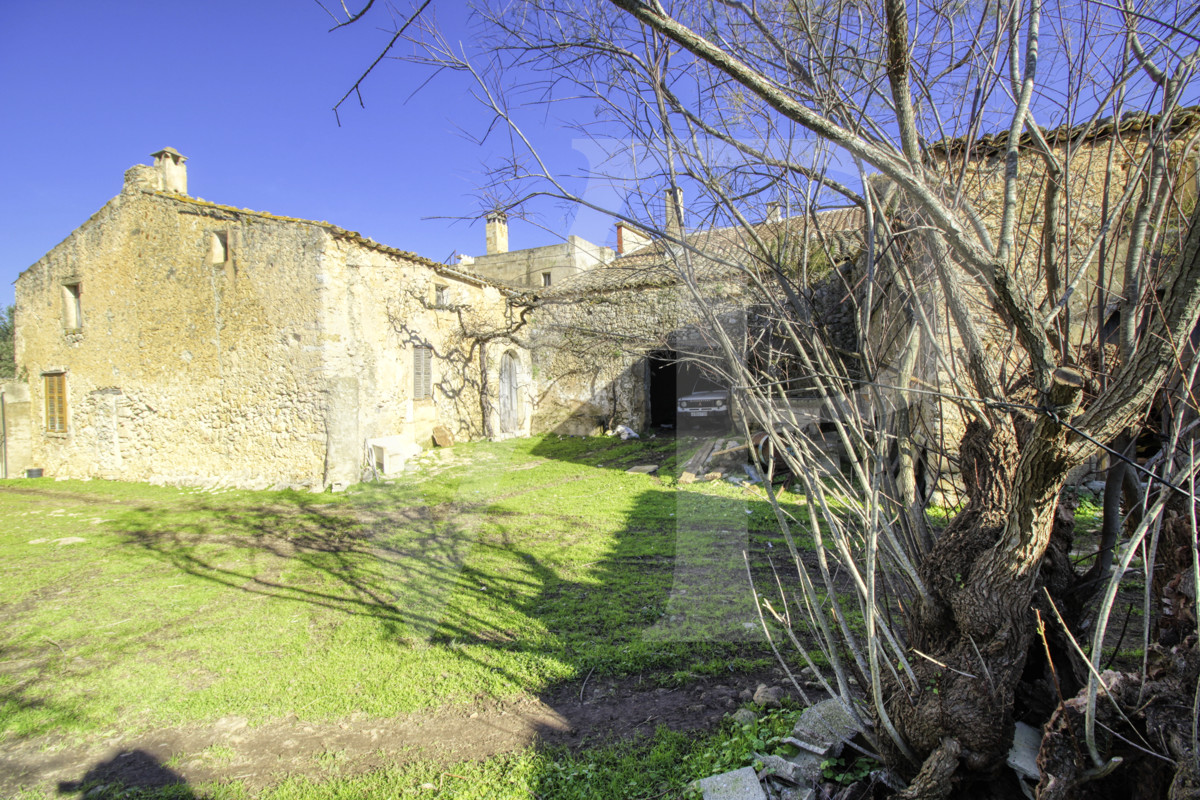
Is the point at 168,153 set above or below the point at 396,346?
above

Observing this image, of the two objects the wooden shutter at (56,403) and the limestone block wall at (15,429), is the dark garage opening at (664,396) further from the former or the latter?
the limestone block wall at (15,429)

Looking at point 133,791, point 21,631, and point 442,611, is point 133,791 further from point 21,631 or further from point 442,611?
point 21,631

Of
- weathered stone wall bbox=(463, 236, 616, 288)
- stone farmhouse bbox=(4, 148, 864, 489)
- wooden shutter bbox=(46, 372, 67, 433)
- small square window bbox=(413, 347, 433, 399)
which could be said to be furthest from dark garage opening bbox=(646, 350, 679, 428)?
wooden shutter bbox=(46, 372, 67, 433)

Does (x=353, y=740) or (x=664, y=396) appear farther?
(x=664, y=396)

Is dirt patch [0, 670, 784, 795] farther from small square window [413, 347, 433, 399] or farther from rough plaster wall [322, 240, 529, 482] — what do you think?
small square window [413, 347, 433, 399]

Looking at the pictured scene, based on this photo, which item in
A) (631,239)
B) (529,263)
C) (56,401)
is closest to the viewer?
(631,239)

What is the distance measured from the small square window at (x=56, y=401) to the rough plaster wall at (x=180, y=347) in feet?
0.50

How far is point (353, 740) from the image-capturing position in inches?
119

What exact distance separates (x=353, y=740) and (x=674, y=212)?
9.95 ft

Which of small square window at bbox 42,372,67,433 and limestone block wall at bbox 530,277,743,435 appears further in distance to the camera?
limestone block wall at bbox 530,277,743,435

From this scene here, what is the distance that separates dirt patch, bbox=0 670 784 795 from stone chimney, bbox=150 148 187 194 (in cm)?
1134

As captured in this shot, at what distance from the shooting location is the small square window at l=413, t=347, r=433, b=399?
1258 centimetres

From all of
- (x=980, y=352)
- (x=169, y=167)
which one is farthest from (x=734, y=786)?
(x=169, y=167)

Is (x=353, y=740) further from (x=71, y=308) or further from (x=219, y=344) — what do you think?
(x=71, y=308)
